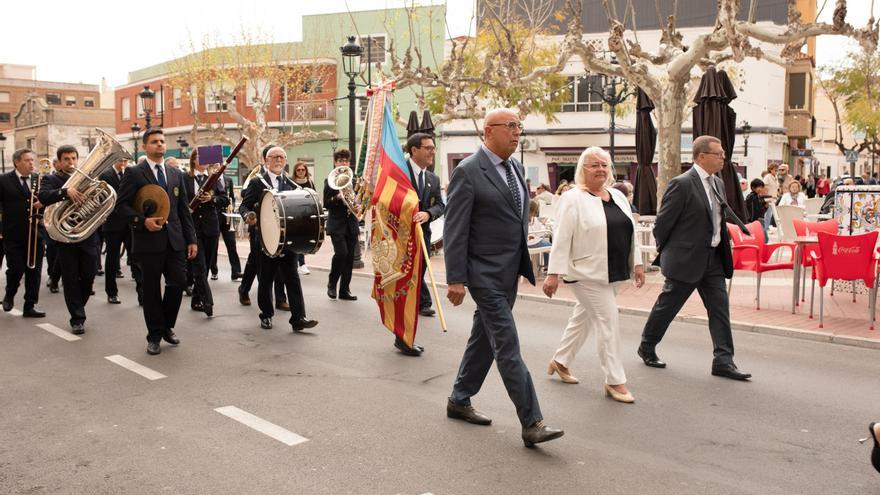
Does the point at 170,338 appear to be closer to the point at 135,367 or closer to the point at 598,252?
the point at 135,367

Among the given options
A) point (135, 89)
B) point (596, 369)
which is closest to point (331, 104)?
point (135, 89)

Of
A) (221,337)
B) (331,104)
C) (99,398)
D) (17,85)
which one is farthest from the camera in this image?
(17,85)

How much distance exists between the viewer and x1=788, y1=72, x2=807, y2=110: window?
4308cm

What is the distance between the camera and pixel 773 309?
32.9 feet

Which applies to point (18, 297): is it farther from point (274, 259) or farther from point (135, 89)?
point (135, 89)

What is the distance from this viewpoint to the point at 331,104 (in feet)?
139

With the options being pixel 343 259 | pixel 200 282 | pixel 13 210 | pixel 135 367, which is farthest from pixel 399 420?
pixel 13 210

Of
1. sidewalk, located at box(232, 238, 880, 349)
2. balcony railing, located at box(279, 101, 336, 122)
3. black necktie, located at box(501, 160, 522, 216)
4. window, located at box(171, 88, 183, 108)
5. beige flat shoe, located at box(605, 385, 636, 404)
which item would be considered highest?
window, located at box(171, 88, 183, 108)

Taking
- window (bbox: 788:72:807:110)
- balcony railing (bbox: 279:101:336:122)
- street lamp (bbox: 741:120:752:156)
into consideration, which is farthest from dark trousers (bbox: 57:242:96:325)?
window (bbox: 788:72:807:110)

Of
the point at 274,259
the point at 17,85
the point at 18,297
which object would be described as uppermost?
the point at 17,85

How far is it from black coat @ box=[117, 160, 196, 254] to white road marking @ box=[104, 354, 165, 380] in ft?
3.19

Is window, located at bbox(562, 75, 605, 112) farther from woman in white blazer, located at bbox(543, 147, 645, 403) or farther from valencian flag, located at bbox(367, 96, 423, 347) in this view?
woman in white blazer, located at bbox(543, 147, 645, 403)

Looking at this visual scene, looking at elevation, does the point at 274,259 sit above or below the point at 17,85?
below

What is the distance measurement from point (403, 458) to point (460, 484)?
0.51 meters
